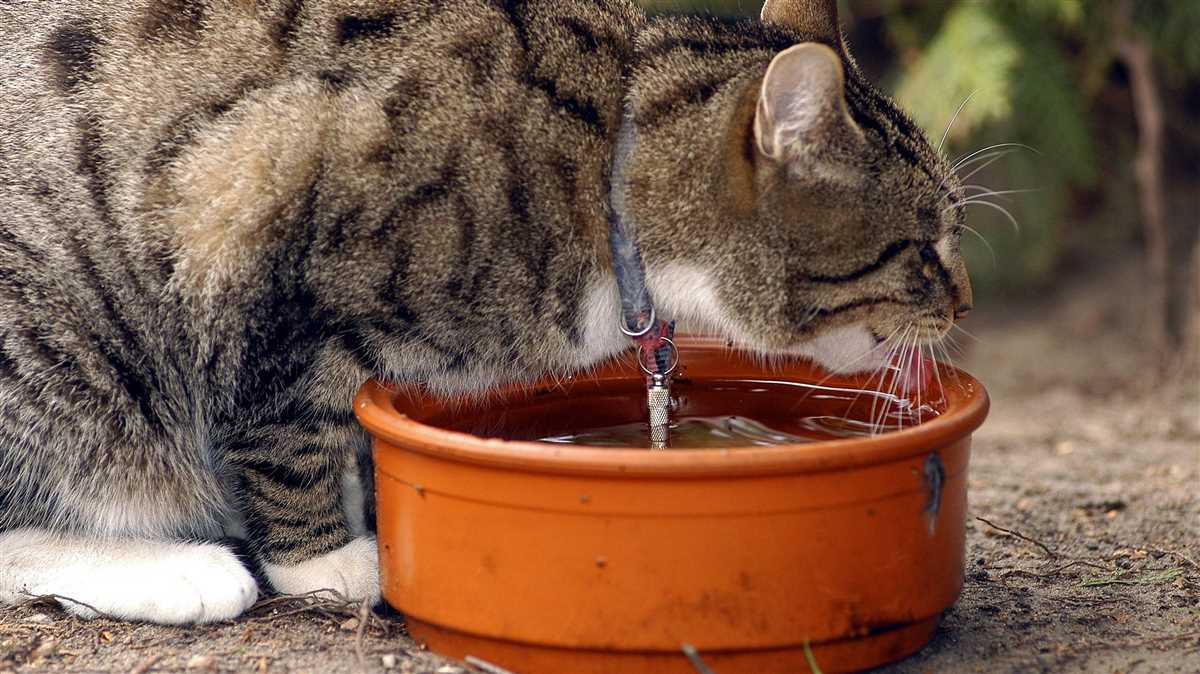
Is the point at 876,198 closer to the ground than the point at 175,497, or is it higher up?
higher up

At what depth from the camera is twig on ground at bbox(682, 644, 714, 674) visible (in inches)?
71.0

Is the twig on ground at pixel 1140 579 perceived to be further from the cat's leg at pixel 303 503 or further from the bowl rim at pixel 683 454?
the cat's leg at pixel 303 503

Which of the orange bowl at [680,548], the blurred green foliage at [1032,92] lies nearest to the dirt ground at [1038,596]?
the orange bowl at [680,548]

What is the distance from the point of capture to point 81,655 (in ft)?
6.93

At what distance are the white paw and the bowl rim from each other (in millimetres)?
440

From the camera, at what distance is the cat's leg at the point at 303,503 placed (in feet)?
7.45

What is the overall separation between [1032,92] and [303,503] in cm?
263

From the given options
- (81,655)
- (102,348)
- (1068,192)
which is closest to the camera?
(81,655)

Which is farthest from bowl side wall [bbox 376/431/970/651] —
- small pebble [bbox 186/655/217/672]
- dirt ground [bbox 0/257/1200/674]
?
small pebble [bbox 186/655/217/672]

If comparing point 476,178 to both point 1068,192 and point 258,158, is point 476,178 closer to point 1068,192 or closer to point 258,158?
point 258,158

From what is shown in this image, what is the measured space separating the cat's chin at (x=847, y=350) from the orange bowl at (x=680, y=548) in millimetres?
325

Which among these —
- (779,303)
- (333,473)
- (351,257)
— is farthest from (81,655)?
(779,303)

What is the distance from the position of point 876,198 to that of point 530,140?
556mm

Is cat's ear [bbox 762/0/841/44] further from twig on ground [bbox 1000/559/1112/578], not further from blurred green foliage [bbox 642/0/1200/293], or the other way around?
blurred green foliage [bbox 642/0/1200/293]
